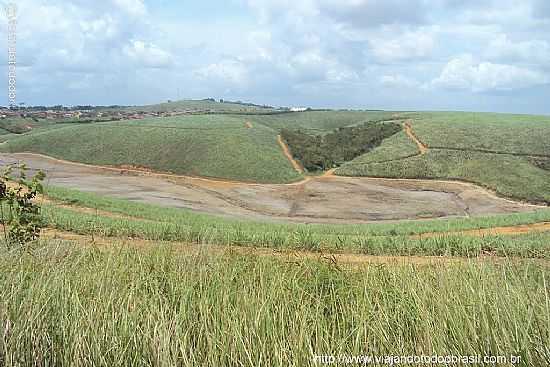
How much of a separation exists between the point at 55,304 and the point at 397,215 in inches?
1301

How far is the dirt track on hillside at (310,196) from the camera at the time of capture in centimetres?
3462

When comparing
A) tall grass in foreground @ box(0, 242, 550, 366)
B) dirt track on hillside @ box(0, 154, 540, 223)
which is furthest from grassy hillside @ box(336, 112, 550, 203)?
tall grass in foreground @ box(0, 242, 550, 366)

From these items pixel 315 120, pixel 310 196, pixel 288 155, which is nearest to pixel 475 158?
pixel 288 155

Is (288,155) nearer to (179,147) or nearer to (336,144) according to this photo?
(336,144)

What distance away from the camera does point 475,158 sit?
165 ft

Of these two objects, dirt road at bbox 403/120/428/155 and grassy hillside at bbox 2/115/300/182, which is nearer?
grassy hillside at bbox 2/115/300/182

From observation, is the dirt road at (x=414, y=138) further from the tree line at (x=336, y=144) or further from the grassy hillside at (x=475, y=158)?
the tree line at (x=336, y=144)

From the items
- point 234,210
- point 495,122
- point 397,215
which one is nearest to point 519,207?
point 397,215

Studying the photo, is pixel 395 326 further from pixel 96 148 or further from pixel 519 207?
pixel 96 148

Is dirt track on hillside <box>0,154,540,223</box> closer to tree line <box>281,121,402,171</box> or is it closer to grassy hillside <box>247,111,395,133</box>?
tree line <box>281,121,402,171</box>

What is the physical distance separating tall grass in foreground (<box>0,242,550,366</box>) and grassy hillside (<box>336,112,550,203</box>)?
40.6 m

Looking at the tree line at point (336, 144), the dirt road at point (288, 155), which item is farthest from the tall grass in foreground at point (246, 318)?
the tree line at point (336, 144)

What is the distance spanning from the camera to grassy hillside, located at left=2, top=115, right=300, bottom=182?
50281 millimetres

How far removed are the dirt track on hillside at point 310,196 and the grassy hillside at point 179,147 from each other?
290 centimetres
